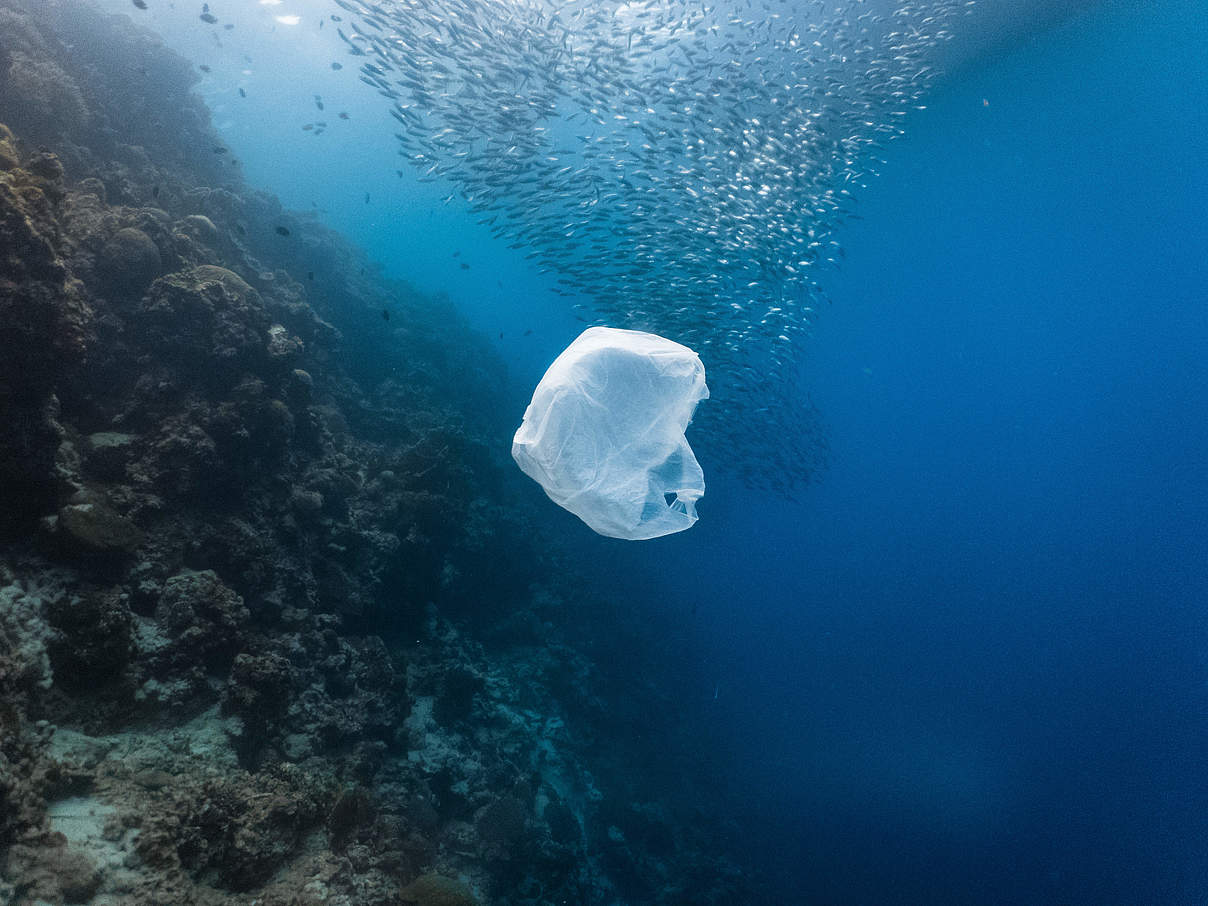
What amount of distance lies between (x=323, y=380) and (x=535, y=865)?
9.93 meters

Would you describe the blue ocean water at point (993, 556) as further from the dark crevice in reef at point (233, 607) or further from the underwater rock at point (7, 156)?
the underwater rock at point (7, 156)

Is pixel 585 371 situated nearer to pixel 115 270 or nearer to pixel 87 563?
pixel 87 563

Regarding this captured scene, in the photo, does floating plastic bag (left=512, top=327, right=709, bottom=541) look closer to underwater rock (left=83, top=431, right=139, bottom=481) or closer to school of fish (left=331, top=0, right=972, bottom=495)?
underwater rock (left=83, top=431, right=139, bottom=481)

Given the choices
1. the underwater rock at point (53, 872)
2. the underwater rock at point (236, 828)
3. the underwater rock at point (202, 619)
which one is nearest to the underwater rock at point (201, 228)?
the underwater rock at point (202, 619)

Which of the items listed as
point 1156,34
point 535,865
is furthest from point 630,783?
point 1156,34

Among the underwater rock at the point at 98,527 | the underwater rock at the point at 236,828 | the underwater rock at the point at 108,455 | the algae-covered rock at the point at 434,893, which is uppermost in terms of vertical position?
the underwater rock at the point at 108,455

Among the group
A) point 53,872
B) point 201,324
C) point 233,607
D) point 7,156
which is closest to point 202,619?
point 233,607

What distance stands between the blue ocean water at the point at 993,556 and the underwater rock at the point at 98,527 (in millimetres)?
12074

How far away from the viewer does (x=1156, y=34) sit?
48.5 feet

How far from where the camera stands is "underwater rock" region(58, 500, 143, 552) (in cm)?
402

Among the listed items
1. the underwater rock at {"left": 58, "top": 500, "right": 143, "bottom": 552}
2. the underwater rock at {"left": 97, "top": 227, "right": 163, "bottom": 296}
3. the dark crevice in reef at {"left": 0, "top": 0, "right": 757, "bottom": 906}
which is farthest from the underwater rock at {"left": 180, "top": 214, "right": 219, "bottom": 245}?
the underwater rock at {"left": 58, "top": 500, "right": 143, "bottom": 552}

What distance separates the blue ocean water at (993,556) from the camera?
1752 centimetres

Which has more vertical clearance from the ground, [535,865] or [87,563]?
[87,563]

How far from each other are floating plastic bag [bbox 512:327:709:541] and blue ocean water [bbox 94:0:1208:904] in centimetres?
1164
